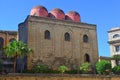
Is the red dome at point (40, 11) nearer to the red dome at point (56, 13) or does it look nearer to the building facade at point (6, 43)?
the red dome at point (56, 13)

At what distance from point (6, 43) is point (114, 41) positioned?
70.6 ft

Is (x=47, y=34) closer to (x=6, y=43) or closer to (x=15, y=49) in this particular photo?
(x=6, y=43)

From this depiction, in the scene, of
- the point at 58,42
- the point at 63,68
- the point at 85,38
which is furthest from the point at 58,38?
the point at 63,68

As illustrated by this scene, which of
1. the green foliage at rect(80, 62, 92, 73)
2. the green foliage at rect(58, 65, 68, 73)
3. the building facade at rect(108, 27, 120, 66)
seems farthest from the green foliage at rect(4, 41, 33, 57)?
the building facade at rect(108, 27, 120, 66)

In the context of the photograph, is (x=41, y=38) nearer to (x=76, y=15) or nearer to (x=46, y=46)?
(x=46, y=46)

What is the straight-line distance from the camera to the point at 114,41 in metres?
56.4

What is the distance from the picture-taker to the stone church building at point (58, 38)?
1646 inches

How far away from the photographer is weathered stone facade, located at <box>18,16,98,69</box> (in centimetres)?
4175

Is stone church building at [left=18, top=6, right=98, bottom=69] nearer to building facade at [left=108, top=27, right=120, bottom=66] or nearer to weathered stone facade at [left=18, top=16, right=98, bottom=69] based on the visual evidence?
weathered stone facade at [left=18, top=16, right=98, bottom=69]

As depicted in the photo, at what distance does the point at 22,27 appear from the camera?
43.9m

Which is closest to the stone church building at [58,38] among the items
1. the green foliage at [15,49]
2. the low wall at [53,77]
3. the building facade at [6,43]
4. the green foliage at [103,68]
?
the green foliage at [103,68]

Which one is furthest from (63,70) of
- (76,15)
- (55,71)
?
(76,15)

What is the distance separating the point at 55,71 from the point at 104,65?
24.6 ft

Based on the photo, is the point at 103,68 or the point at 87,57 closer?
the point at 103,68
